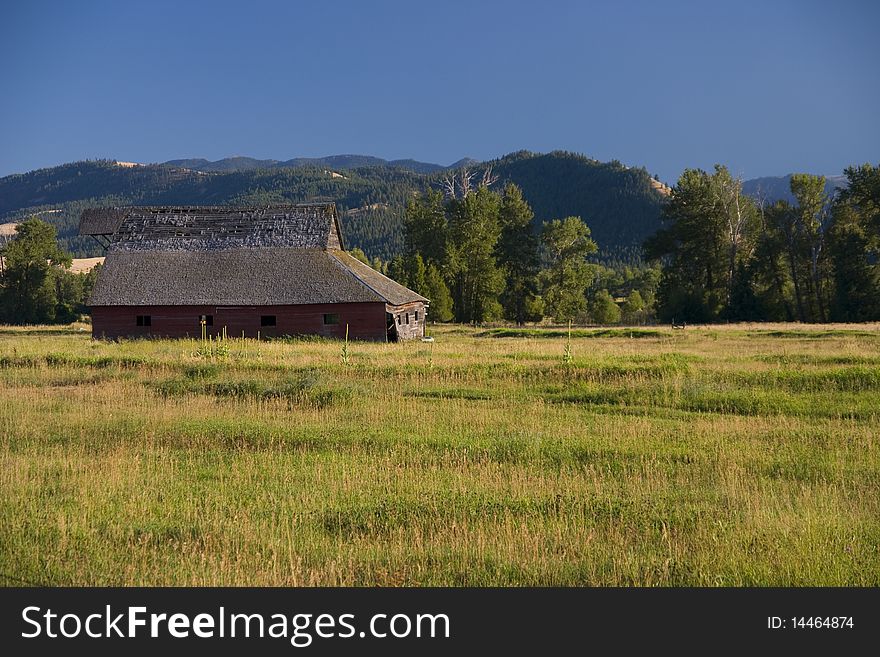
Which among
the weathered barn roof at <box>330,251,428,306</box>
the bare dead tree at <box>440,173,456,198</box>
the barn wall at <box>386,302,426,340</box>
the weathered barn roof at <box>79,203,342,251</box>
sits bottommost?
the barn wall at <box>386,302,426,340</box>

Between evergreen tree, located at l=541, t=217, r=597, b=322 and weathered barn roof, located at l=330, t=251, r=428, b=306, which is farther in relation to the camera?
evergreen tree, located at l=541, t=217, r=597, b=322

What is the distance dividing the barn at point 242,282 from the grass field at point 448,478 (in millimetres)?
18094

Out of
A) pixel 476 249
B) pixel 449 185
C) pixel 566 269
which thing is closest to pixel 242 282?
pixel 476 249

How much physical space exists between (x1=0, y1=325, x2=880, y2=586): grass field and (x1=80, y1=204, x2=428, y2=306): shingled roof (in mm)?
18636

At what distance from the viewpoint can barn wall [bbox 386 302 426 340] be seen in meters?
38.4

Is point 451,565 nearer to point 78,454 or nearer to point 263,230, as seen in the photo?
point 78,454

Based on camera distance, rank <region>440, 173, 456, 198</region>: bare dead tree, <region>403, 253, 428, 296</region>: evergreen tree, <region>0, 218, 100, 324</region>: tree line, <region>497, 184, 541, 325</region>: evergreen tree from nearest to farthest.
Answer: <region>403, 253, 428, 296</region>: evergreen tree, <region>0, 218, 100, 324</region>: tree line, <region>440, 173, 456, 198</region>: bare dead tree, <region>497, 184, 541, 325</region>: evergreen tree

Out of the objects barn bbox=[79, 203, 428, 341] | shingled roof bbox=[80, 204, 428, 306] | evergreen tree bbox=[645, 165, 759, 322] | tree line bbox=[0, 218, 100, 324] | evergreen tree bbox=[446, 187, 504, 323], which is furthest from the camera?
tree line bbox=[0, 218, 100, 324]

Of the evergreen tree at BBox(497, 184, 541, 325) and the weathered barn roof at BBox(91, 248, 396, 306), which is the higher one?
the evergreen tree at BBox(497, 184, 541, 325)

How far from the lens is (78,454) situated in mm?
11391

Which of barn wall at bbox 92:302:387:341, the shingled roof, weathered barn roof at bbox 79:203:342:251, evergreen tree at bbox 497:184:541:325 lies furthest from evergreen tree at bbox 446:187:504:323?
barn wall at bbox 92:302:387:341

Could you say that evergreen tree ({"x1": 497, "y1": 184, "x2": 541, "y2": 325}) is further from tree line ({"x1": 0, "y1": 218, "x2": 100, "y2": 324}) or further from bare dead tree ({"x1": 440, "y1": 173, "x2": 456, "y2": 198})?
tree line ({"x1": 0, "y1": 218, "x2": 100, "y2": 324})
